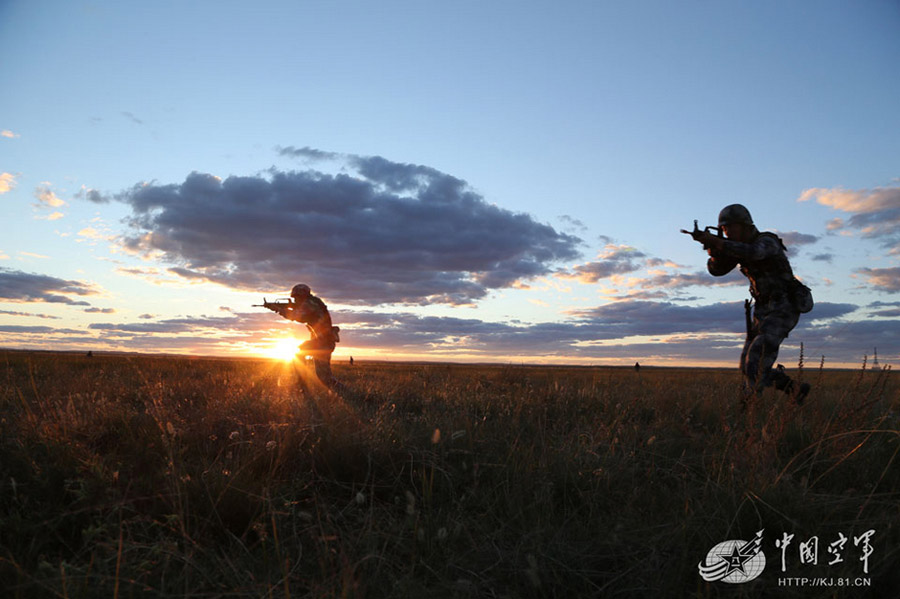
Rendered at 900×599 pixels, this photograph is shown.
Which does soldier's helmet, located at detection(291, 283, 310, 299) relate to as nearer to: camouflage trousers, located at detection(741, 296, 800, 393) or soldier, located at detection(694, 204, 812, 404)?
soldier, located at detection(694, 204, 812, 404)

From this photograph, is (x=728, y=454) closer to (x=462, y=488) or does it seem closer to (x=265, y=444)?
(x=462, y=488)

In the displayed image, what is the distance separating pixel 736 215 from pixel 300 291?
7492 mm

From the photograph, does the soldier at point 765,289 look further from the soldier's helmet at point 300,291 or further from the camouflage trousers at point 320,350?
the soldier's helmet at point 300,291

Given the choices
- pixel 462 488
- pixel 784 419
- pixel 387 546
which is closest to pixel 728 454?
pixel 784 419

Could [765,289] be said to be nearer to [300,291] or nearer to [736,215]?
[736,215]

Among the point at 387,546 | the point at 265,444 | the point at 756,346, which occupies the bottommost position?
the point at 387,546

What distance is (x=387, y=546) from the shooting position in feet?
7.94

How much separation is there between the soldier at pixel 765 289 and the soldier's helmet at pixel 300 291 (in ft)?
23.2

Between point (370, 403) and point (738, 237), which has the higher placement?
point (738, 237)

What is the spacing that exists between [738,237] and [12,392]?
9.60 metres

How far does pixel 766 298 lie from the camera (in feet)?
20.9

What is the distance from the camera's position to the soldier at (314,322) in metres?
9.58

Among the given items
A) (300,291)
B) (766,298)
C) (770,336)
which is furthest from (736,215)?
(300,291)

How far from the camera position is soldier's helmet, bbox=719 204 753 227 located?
632 cm
